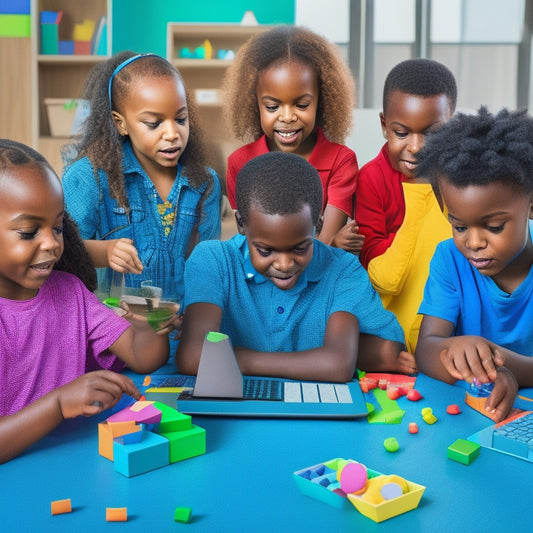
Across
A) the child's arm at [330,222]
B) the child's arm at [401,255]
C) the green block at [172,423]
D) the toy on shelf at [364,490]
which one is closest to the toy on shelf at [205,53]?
the child's arm at [330,222]

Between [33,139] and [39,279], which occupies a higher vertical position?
[33,139]

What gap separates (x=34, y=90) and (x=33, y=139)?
29 cm

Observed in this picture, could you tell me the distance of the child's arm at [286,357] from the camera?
4.30 ft

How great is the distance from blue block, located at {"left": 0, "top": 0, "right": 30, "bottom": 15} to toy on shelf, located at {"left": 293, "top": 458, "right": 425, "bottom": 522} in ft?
12.9

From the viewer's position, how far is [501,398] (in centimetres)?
113

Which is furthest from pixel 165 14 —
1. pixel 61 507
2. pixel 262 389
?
pixel 61 507

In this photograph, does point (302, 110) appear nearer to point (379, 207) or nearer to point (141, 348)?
point (379, 207)

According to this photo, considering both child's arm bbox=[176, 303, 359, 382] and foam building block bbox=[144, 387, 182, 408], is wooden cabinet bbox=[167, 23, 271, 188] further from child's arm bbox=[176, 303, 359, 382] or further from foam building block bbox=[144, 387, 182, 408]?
foam building block bbox=[144, 387, 182, 408]

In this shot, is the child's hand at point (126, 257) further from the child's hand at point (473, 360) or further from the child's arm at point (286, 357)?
the child's hand at point (473, 360)

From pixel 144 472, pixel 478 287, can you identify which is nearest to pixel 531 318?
pixel 478 287

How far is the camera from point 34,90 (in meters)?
4.12

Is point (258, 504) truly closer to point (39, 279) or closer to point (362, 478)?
point (362, 478)

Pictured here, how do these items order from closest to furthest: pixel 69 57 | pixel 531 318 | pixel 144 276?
pixel 531 318, pixel 144 276, pixel 69 57

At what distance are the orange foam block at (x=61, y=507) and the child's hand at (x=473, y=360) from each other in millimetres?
667
